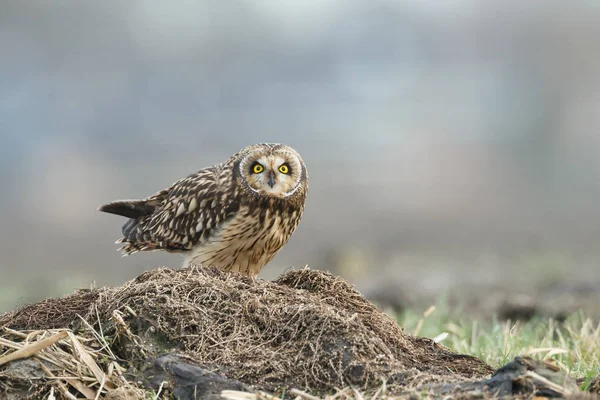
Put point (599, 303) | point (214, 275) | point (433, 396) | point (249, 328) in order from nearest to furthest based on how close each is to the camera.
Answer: point (433, 396) → point (249, 328) → point (214, 275) → point (599, 303)

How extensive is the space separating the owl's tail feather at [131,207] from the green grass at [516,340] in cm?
253

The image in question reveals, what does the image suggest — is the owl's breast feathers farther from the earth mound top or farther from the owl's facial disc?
the earth mound top

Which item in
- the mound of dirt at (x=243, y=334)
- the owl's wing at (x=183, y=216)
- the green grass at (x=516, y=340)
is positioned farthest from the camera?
the owl's wing at (x=183, y=216)

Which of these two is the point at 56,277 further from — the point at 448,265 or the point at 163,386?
the point at 163,386

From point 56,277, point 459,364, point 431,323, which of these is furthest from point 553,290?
point 56,277

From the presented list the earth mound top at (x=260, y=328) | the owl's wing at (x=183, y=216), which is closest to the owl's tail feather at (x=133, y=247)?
the owl's wing at (x=183, y=216)

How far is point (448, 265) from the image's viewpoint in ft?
44.2

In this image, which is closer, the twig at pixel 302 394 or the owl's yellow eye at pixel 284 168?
the twig at pixel 302 394

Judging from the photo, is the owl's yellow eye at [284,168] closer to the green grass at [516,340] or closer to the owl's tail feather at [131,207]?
the green grass at [516,340]

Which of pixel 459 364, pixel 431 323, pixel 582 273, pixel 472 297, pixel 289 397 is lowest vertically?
pixel 289 397

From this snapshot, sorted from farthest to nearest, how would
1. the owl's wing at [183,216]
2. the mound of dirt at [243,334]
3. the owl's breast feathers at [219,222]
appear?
the owl's wing at [183,216], the owl's breast feathers at [219,222], the mound of dirt at [243,334]

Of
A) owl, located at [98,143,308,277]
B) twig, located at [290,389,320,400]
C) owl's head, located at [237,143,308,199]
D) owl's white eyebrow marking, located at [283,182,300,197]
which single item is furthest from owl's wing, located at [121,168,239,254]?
twig, located at [290,389,320,400]

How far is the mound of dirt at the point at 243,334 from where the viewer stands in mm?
3727

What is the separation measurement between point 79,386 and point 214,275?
1089 millimetres
